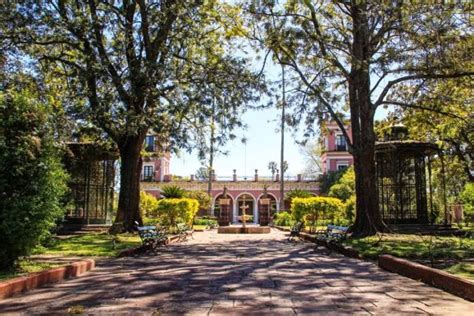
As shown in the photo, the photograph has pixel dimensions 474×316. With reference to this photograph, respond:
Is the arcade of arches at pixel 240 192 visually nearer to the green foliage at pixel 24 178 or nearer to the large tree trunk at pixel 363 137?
the large tree trunk at pixel 363 137

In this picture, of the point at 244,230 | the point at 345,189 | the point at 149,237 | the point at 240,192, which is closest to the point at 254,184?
the point at 240,192

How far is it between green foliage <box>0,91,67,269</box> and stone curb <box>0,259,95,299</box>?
50 centimetres

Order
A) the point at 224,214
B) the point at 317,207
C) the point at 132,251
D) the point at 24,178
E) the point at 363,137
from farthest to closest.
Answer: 1. the point at 224,214
2. the point at 317,207
3. the point at 363,137
4. the point at 132,251
5. the point at 24,178

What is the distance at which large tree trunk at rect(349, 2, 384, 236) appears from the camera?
45.4 ft

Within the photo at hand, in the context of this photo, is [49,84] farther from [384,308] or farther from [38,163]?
[384,308]

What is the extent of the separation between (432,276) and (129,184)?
11514 millimetres

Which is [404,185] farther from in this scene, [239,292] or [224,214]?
[239,292]

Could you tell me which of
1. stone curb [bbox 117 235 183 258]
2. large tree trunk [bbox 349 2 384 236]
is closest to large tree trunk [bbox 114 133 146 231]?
stone curb [bbox 117 235 183 258]

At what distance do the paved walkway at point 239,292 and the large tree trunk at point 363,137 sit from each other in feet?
18.8

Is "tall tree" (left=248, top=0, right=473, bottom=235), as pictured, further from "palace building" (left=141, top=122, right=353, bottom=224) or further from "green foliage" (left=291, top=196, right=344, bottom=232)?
"palace building" (left=141, top=122, right=353, bottom=224)

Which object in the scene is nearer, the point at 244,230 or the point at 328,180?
the point at 244,230

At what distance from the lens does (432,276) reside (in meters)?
5.98

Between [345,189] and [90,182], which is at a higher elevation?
[90,182]

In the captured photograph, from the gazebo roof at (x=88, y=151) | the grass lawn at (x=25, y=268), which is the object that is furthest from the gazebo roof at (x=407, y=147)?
the grass lawn at (x=25, y=268)
